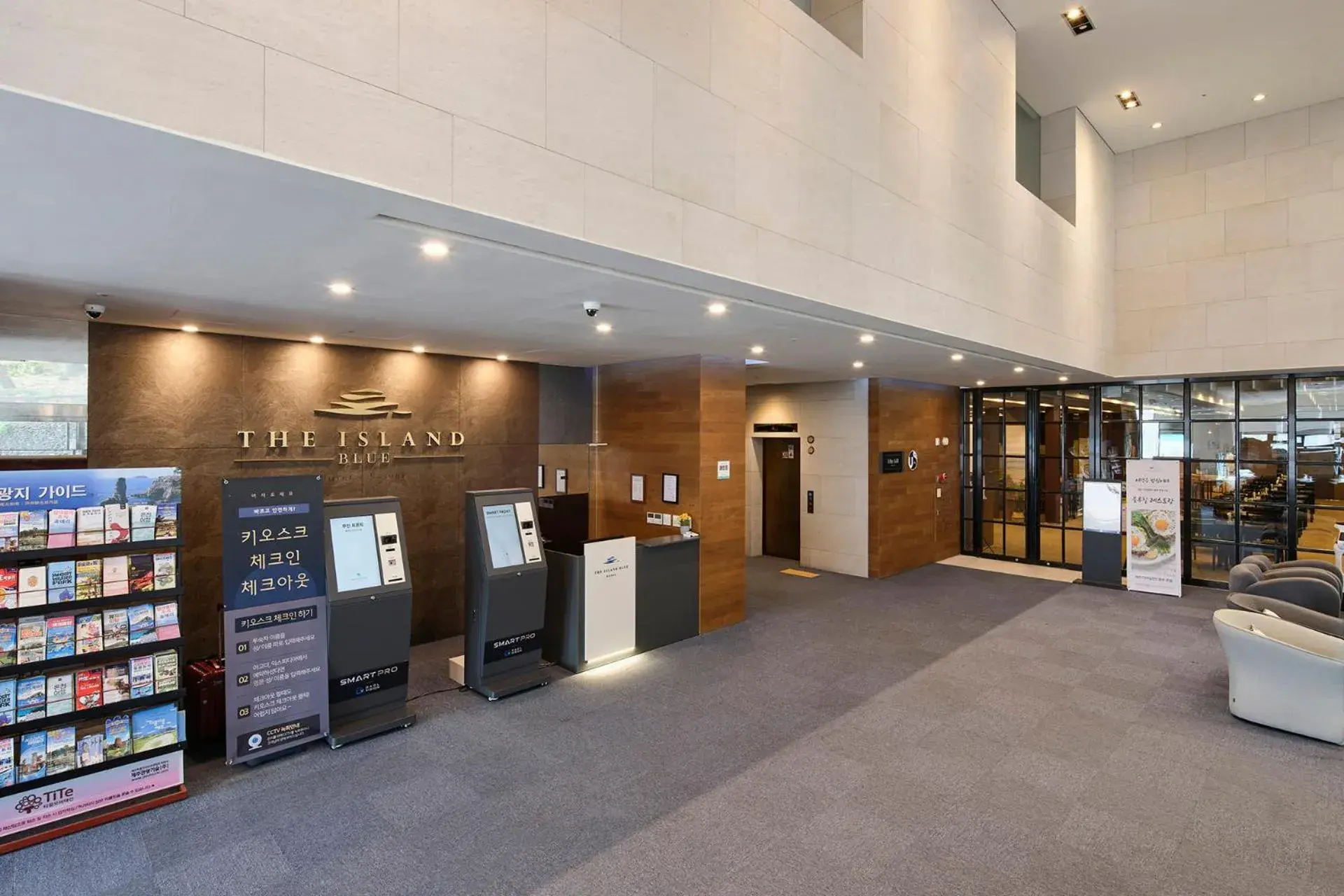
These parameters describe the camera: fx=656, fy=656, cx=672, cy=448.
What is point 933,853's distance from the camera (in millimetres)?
3338

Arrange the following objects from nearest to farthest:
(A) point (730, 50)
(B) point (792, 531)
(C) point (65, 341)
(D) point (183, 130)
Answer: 1. (D) point (183, 130)
2. (A) point (730, 50)
3. (C) point (65, 341)
4. (B) point (792, 531)

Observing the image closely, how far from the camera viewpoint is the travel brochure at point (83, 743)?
3.40 meters

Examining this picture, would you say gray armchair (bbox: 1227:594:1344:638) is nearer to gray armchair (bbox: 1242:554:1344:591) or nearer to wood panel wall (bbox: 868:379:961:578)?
gray armchair (bbox: 1242:554:1344:591)

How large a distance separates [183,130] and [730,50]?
3012mm

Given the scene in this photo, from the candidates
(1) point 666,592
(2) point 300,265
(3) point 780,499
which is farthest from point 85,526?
(3) point 780,499

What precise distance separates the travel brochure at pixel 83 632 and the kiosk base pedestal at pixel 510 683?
219 centimetres

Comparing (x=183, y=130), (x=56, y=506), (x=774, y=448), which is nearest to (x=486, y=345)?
(x=56, y=506)

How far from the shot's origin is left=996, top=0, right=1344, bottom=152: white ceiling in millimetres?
7176

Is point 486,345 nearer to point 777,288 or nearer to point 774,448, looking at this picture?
point 777,288

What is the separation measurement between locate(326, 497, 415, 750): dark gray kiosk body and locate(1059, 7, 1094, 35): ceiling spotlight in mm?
8813

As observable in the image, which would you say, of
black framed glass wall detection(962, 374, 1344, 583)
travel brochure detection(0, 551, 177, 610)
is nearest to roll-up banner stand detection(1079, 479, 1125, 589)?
black framed glass wall detection(962, 374, 1344, 583)

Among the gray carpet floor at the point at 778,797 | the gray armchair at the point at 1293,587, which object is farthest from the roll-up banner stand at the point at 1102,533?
the gray carpet floor at the point at 778,797

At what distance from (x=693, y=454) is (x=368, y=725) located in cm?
391

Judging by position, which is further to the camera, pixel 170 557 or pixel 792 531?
pixel 792 531
